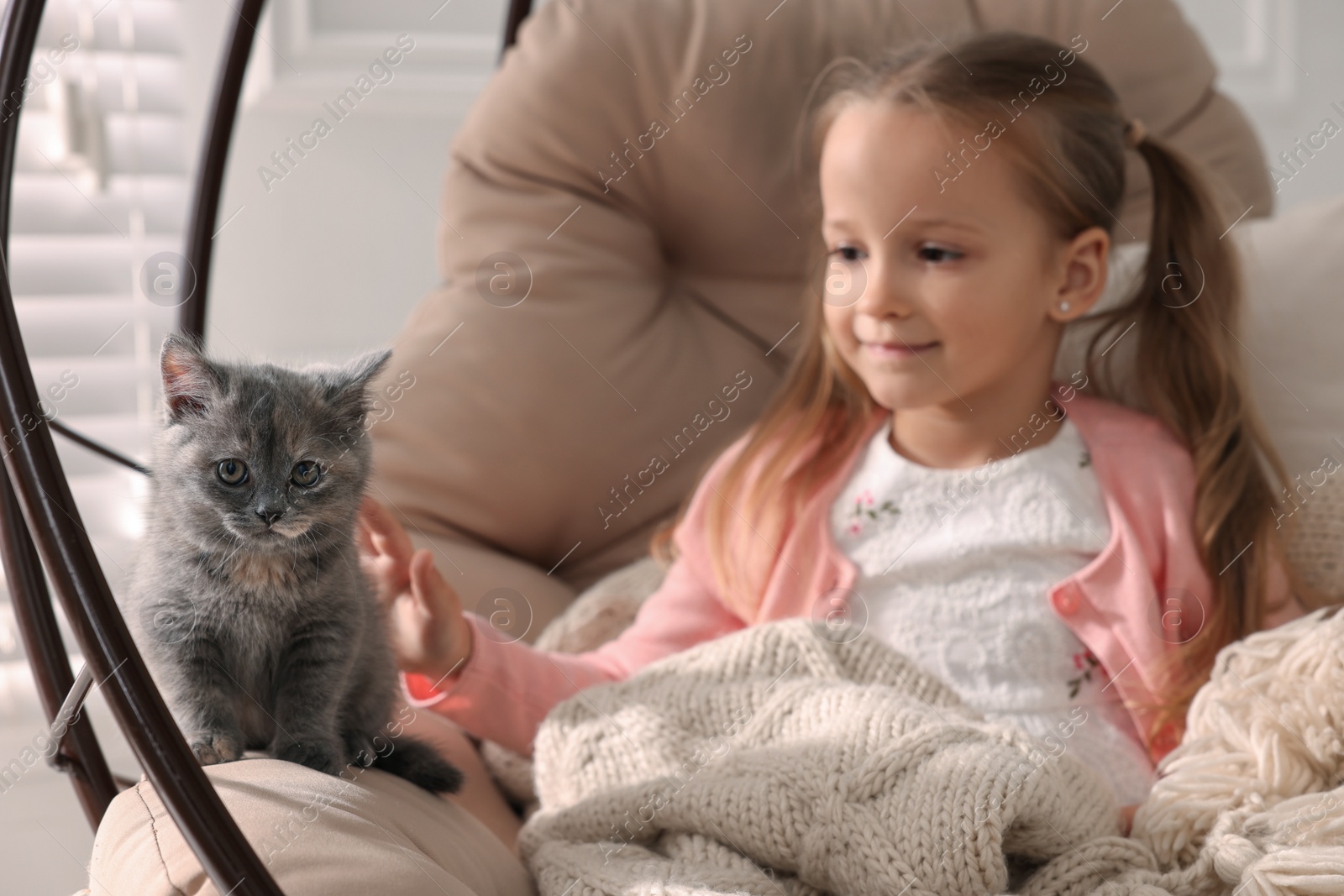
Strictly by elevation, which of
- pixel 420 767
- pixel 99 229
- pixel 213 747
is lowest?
pixel 99 229

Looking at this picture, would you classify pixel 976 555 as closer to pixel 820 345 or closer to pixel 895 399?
pixel 895 399

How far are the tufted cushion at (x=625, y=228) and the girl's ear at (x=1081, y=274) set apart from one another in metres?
0.23

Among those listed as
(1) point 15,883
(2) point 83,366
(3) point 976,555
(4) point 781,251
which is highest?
(4) point 781,251

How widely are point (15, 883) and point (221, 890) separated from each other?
4.33ft

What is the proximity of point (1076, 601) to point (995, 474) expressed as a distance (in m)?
0.13

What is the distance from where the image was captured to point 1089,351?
1123 mm

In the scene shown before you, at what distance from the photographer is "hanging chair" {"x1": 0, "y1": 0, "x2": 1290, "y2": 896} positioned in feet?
3.79

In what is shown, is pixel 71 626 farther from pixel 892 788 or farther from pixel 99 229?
pixel 99 229

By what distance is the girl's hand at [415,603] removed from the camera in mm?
856

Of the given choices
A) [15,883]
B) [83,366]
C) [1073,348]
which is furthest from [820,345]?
[15,883]

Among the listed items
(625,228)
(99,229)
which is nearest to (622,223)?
(625,228)

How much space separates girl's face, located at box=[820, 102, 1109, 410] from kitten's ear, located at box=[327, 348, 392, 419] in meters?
0.44

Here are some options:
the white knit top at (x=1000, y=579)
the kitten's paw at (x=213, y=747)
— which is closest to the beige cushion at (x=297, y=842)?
the kitten's paw at (x=213, y=747)

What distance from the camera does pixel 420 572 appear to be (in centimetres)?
86
